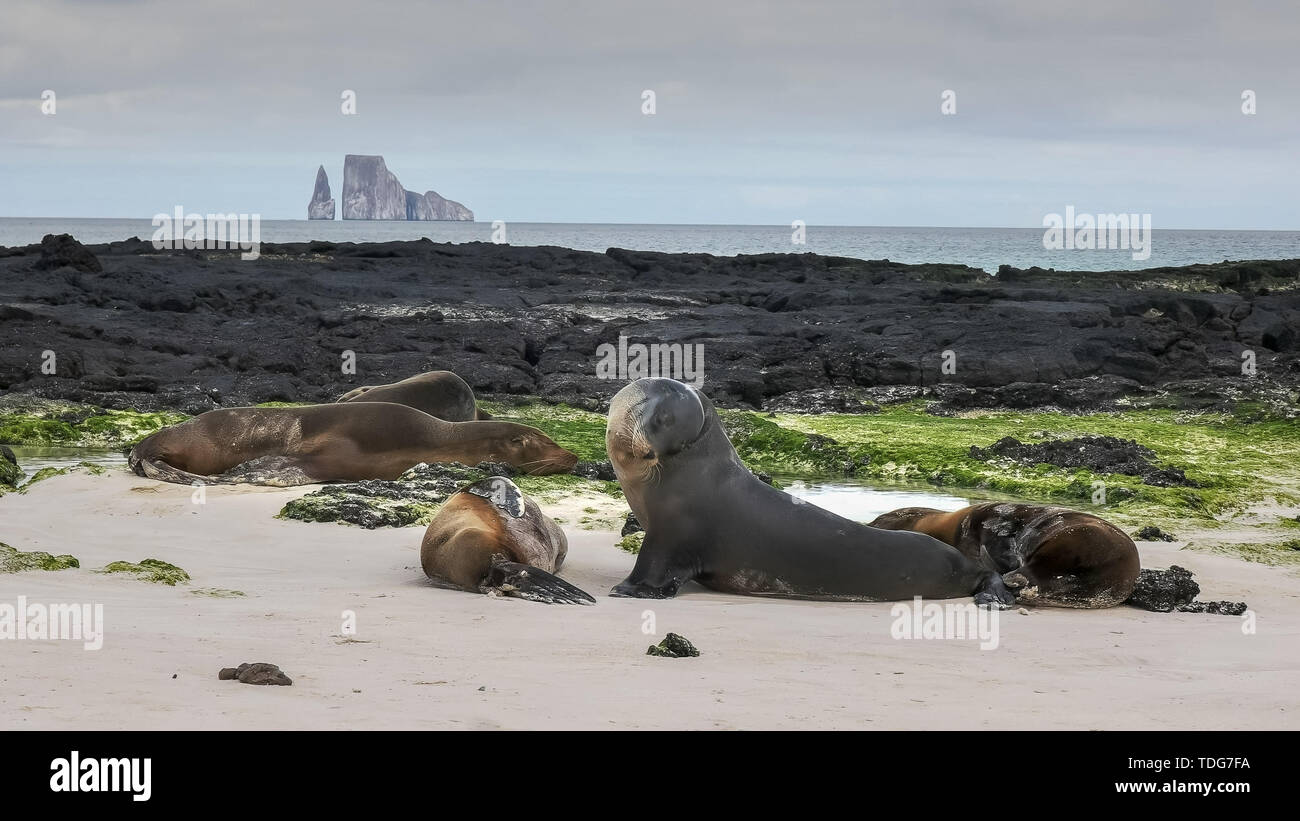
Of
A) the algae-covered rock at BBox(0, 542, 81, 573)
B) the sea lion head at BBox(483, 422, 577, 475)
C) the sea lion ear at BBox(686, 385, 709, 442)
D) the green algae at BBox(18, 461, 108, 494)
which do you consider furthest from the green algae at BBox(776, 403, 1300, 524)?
the algae-covered rock at BBox(0, 542, 81, 573)

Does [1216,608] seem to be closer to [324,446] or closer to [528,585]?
[528,585]

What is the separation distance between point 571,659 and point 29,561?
3.58 metres

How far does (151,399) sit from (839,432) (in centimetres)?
879

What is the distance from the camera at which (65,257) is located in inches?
1131

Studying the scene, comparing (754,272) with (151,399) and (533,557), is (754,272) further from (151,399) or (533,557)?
(533,557)

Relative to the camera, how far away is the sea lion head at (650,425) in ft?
25.6

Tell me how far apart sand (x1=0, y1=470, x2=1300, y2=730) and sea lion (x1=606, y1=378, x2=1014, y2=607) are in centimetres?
20

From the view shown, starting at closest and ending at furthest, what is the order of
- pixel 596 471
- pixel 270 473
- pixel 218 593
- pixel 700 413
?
pixel 218 593 < pixel 700 413 < pixel 270 473 < pixel 596 471

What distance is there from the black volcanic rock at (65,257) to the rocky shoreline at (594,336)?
2.1 inches

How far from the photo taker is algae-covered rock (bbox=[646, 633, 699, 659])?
543cm

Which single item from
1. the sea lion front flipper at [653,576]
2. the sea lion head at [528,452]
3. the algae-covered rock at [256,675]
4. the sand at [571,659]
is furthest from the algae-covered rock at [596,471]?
the algae-covered rock at [256,675]

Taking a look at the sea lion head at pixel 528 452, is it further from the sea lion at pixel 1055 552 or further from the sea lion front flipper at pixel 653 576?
the sea lion at pixel 1055 552

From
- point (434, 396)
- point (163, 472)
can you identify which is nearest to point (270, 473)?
point (163, 472)

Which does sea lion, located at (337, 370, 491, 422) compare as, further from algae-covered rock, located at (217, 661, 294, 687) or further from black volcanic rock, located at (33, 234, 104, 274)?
black volcanic rock, located at (33, 234, 104, 274)
